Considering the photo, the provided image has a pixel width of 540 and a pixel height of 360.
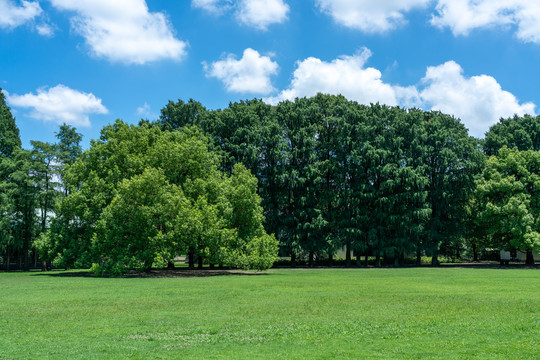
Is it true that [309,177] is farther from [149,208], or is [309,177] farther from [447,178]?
[149,208]

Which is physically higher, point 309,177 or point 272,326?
point 309,177

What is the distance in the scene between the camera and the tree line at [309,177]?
4094 centimetres

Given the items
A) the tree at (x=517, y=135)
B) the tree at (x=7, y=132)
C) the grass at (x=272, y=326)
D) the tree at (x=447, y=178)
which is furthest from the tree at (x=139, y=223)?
the tree at (x=517, y=135)

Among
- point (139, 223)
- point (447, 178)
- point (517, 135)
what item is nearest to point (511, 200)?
point (447, 178)

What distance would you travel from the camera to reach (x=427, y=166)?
2105 inches

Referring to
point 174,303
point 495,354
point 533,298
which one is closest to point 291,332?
point 495,354

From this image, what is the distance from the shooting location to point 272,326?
12.4 m

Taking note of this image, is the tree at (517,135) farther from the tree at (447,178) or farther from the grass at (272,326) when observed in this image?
the grass at (272,326)

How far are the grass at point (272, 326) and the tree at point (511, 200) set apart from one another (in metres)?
29.3

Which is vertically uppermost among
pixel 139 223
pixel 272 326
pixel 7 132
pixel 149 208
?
pixel 7 132

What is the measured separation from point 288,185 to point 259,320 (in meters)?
41.0

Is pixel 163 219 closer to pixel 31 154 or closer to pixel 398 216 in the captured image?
pixel 31 154

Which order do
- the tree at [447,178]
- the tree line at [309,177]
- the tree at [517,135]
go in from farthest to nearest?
the tree at [517,135]
the tree at [447,178]
the tree line at [309,177]

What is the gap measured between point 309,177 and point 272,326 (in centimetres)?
4188
